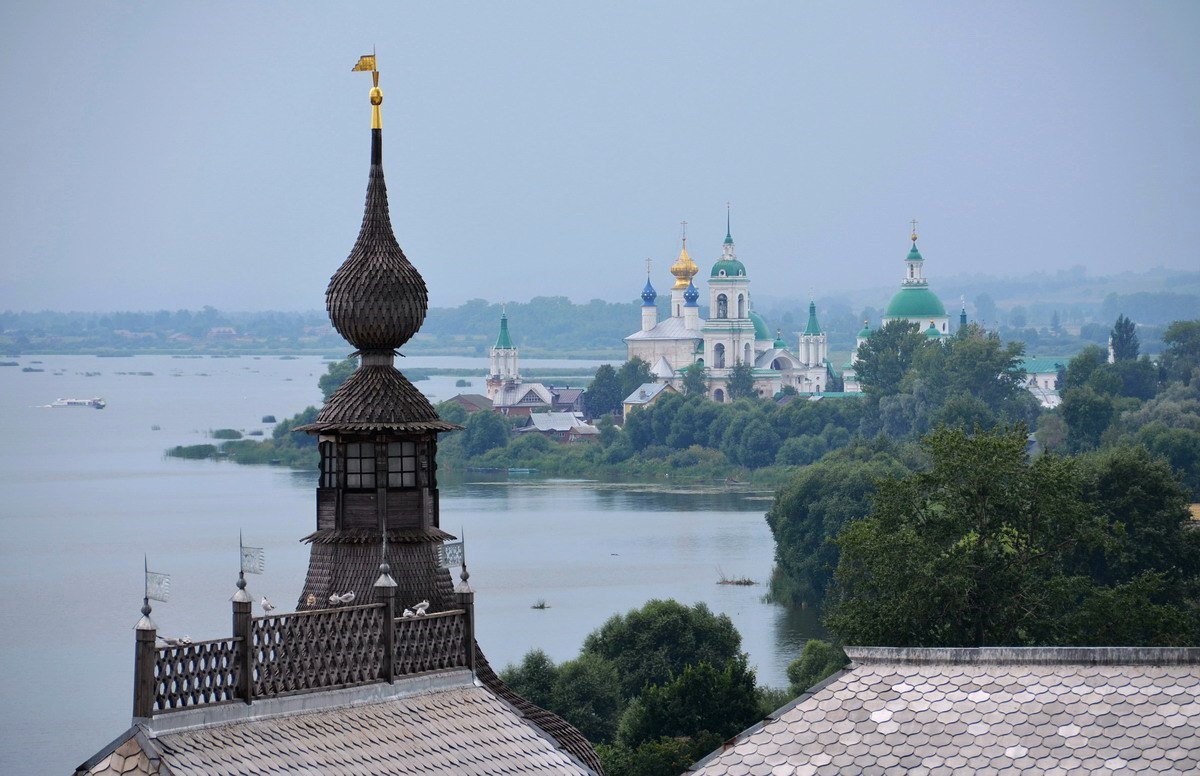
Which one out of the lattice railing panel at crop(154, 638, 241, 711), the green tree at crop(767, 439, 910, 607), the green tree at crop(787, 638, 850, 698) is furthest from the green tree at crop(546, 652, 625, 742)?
the lattice railing panel at crop(154, 638, 241, 711)

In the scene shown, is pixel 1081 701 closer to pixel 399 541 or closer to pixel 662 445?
pixel 399 541

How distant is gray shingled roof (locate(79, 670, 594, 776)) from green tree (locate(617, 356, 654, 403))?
125563 millimetres

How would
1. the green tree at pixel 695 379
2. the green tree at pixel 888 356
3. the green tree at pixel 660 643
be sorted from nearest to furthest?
the green tree at pixel 660 643, the green tree at pixel 888 356, the green tree at pixel 695 379

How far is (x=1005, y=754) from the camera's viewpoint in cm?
1105

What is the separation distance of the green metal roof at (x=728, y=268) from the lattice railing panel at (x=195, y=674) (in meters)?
138

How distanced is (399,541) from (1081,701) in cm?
491

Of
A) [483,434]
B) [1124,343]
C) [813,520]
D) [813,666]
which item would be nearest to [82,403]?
[483,434]

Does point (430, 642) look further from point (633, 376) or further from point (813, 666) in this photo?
point (633, 376)

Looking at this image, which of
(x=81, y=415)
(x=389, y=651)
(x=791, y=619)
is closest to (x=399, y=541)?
(x=389, y=651)

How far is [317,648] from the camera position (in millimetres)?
11750

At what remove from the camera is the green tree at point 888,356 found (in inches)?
4779

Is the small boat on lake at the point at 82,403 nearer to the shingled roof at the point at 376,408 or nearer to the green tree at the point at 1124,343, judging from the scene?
the green tree at the point at 1124,343

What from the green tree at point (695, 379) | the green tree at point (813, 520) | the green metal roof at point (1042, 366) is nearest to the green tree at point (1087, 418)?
the green tree at point (813, 520)

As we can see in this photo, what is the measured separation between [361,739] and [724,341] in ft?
446
